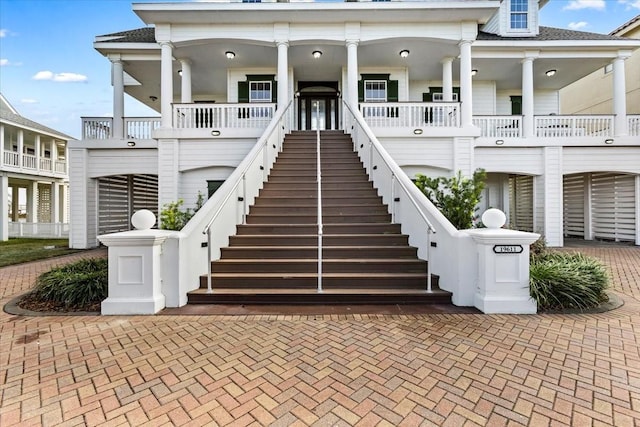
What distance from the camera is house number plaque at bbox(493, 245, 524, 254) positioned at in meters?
3.84

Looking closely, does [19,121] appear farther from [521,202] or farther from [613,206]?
[613,206]

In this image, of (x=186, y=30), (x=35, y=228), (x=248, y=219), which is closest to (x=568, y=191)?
(x=248, y=219)

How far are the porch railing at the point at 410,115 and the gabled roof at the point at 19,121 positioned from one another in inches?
718

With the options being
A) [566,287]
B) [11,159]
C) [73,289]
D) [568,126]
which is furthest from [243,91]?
[11,159]

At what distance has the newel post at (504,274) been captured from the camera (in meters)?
3.83

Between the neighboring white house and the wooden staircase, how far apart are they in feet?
46.2

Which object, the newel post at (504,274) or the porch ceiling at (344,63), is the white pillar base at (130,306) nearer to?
the newel post at (504,274)

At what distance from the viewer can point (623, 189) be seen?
10703mm

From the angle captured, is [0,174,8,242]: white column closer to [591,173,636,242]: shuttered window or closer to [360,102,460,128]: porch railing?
[360,102,460,128]: porch railing

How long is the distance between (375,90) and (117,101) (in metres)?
9.03

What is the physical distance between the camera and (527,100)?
33.5 feet

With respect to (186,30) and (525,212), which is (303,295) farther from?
(525,212)

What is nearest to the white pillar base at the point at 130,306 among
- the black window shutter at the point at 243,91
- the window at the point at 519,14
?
the black window shutter at the point at 243,91

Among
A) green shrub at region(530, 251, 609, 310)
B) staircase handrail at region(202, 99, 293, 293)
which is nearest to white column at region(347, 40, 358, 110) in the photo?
staircase handrail at region(202, 99, 293, 293)
